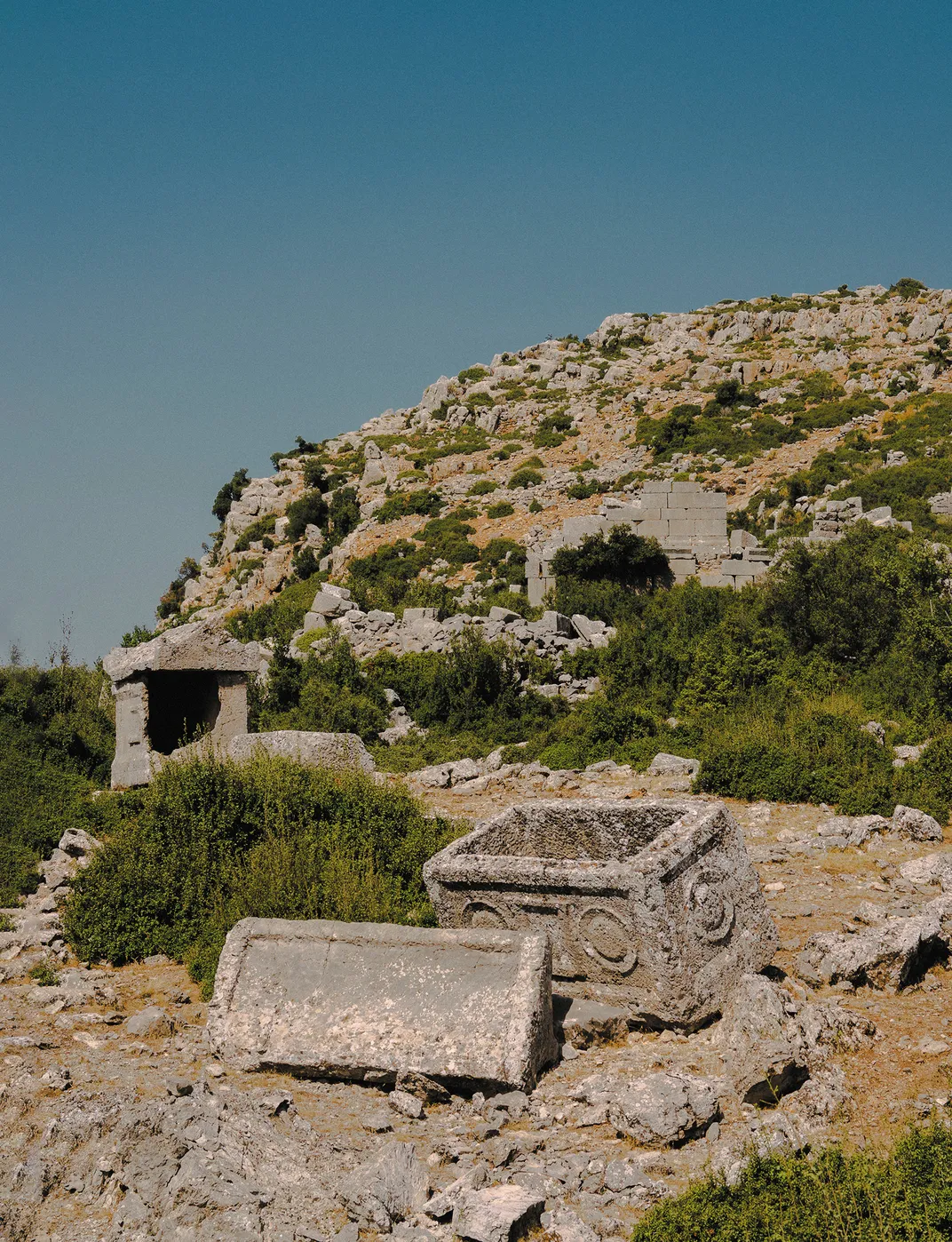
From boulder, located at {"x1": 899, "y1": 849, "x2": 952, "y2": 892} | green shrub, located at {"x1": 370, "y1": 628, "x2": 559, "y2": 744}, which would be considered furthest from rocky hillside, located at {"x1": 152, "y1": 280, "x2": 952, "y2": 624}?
boulder, located at {"x1": 899, "y1": 849, "x2": 952, "y2": 892}

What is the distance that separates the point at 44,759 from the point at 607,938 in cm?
820

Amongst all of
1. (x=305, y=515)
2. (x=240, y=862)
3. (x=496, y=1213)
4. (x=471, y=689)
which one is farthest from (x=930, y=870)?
(x=305, y=515)

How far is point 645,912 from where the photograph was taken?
560cm

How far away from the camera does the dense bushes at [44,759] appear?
9578mm

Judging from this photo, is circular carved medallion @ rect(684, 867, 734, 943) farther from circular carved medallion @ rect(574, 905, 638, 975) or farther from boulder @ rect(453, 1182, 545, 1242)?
boulder @ rect(453, 1182, 545, 1242)

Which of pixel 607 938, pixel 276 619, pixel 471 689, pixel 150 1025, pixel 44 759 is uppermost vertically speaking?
pixel 276 619

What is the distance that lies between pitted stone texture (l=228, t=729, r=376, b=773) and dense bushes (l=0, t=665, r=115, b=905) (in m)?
1.67

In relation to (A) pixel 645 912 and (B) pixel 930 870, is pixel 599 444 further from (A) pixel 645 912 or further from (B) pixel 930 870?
(A) pixel 645 912

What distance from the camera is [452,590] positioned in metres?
25.6

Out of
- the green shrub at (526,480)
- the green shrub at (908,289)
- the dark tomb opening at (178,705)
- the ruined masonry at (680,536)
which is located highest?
the green shrub at (908,289)

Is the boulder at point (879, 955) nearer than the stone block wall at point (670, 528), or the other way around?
the boulder at point (879, 955)

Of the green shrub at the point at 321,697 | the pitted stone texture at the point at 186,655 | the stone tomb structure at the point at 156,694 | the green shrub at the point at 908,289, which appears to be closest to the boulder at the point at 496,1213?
the stone tomb structure at the point at 156,694

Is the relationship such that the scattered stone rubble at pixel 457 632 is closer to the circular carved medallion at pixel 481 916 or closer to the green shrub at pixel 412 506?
the circular carved medallion at pixel 481 916

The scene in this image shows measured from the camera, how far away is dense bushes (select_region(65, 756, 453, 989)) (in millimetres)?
7234
